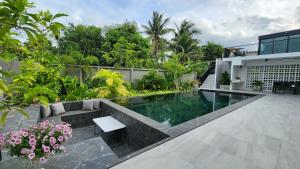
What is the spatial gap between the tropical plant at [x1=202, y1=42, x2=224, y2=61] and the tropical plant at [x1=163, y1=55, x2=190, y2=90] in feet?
49.5

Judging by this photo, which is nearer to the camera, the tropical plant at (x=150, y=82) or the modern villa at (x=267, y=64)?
the modern villa at (x=267, y=64)

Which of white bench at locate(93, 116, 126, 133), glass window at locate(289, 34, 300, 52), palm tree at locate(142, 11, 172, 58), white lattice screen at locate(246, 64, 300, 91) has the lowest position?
white bench at locate(93, 116, 126, 133)

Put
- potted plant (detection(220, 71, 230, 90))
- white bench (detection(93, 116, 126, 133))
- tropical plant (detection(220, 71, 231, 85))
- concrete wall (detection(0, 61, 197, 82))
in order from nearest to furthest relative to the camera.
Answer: white bench (detection(93, 116, 126, 133)), concrete wall (detection(0, 61, 197, 82)), potted plant (detection(220, 71, 230, 90)), tropical plant (detection(220, 71, 231, 85))

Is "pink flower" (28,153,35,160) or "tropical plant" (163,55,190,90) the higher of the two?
"tropical plant" (163,55,190,90)

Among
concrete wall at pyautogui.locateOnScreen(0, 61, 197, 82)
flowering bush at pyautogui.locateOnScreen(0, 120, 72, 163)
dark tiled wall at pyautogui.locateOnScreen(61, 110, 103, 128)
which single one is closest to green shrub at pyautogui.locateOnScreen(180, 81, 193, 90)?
concrete wall at pyautogui.locateOnScreen(0, 61, 197, 82)

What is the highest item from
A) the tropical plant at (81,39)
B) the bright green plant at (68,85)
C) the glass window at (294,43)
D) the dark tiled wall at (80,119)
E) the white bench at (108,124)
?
the tropical plant at (81,39)

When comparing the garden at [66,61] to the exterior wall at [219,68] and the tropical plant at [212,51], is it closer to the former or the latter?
the tropical plant at [212,51]

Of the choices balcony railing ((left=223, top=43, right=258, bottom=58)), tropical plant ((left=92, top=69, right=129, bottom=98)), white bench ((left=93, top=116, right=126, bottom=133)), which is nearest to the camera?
white bench ((left=93, top=116, right=126, bottom=133))

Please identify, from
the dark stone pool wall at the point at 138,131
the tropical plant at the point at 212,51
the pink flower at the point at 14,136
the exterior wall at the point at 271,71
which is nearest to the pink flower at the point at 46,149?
the pink flower at the point at 14,136

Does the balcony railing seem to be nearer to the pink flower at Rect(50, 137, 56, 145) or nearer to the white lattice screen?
the white lattice screen

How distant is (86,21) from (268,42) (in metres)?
19.2

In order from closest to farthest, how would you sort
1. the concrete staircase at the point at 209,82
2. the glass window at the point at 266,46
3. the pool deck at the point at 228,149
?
the pool deck at the point at 228,149, the glass window at the point at 266,46, the concrete staircase at the point at 209,82

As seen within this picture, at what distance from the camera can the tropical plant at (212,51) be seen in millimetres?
26409

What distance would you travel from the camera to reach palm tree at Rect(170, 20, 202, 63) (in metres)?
20.5
